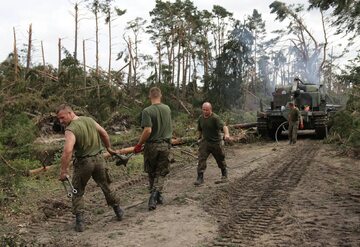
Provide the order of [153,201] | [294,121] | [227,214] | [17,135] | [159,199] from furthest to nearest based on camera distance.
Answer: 1. [294,121]
2. [17,135]
3. [159,199]
4. [153,201]
5. [227,214]

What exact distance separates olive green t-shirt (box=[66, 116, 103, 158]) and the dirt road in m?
1.00

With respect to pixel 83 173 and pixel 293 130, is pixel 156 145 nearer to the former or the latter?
pixel 83 173

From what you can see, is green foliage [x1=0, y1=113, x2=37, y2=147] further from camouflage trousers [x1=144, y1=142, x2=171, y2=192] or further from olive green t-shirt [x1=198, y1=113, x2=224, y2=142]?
camouflage trousers [x1=144, y1=142, x2=171, y2=192]

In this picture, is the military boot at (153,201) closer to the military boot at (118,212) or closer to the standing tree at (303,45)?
the military boot at (118,212)

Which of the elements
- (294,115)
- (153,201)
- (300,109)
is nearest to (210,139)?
(153,201)

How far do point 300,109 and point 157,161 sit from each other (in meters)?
13.4

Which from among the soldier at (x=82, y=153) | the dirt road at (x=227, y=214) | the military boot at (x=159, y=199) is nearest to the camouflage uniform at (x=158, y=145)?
the military boot at (x=159, y=199)

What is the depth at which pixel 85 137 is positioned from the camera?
5.63 metres

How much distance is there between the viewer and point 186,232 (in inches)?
211

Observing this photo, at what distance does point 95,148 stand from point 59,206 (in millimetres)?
1692

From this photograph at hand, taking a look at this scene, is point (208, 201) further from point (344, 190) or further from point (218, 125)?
point (344, 190)

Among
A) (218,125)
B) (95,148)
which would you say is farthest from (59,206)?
(218,125)

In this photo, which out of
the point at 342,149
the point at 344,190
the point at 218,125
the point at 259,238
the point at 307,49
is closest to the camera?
the point at 259,238

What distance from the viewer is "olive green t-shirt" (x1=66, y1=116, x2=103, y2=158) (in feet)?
18.2
